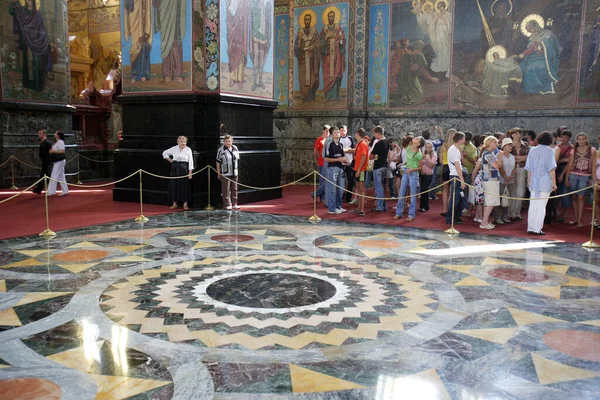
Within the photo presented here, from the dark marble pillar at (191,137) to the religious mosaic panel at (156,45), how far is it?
0.34m

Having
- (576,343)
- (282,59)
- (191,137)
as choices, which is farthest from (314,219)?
(282,59)

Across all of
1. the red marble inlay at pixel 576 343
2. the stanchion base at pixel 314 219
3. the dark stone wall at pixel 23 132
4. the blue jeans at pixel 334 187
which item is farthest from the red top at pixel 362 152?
the dark stone wall at pixel 23 132

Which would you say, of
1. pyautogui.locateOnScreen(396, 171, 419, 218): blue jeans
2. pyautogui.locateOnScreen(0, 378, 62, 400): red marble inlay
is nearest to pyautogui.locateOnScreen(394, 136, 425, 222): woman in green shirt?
pyautogui.locateOnScreen(396, 171, 419, 218): blue jeans

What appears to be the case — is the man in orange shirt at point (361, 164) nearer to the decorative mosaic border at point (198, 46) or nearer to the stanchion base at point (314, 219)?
the stanchion base at point (314, 219)

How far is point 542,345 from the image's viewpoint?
416cm

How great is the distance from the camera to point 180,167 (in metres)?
11.0

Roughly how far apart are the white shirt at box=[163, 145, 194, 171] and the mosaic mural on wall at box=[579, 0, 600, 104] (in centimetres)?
1012

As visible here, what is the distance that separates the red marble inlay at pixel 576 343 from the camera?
3.99 m

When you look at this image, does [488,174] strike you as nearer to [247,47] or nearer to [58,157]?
[247,47]

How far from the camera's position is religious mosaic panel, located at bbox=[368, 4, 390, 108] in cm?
1653

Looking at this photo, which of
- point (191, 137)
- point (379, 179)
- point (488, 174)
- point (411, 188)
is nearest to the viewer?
point (488, 174)

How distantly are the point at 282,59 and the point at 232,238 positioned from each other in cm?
1152

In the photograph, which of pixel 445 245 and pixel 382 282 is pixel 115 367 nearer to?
pixel 382 282

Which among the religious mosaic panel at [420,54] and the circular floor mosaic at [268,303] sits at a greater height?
the religious mosaic panel at [420,54]
